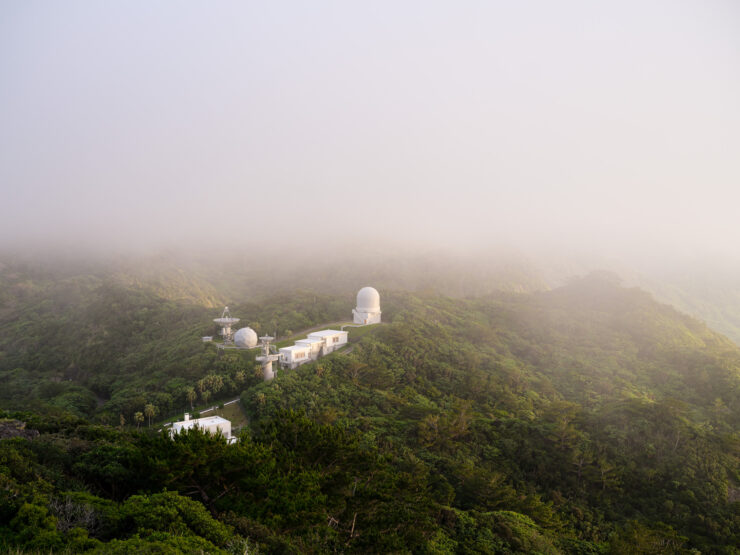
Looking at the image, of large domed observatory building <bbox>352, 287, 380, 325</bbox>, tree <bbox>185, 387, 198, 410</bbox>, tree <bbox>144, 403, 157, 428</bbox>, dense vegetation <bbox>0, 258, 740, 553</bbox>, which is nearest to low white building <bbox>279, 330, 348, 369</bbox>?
dense vegetation <bbox>0, 258, 740, 553</bbox>

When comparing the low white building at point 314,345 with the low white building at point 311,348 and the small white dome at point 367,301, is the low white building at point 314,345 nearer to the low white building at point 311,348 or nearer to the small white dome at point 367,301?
the low white building at point 311,348

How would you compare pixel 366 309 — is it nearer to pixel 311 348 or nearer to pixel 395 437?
pixel 311 348

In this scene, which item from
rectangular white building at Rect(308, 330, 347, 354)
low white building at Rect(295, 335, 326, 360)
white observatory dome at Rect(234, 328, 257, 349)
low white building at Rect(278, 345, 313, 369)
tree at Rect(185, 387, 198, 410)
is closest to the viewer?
tree at Rect(185, 387, 198, 410)

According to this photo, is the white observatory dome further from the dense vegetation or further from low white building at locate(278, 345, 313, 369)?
low white building at locate(278, 345, 313, 369)

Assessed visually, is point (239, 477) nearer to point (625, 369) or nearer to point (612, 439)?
point (612, 439)

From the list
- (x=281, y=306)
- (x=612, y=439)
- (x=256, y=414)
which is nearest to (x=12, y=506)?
(x=256, y=414)

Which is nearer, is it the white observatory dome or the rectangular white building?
the white observatory dome
